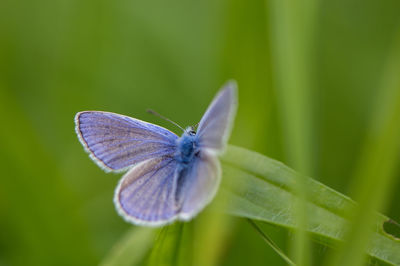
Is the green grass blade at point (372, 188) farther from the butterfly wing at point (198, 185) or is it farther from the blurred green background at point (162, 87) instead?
the butterfly wing at point (198, 185)

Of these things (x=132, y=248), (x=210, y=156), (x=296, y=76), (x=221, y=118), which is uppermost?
(x=296, y=76)

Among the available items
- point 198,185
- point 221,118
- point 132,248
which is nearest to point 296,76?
point 221,118

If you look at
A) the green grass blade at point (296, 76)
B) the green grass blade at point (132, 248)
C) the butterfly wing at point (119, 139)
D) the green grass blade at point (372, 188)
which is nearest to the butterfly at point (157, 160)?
the butterfly wing at point (119, 139)

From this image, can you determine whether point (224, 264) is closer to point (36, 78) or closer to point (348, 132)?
point (348, 132)

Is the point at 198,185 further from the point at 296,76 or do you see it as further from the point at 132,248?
the point at 296,76

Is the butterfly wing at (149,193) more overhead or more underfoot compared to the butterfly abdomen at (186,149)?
more underfoot

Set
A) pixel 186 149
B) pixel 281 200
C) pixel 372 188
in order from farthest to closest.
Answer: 1. pixel 186 149
2. pixel 281 200
3. pixel 372 188

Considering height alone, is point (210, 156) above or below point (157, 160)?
above

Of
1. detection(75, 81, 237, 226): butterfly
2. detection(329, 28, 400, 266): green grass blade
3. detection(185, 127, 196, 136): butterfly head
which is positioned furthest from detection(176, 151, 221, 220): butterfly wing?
detection(329, 28, 400, 266): green grass blade
